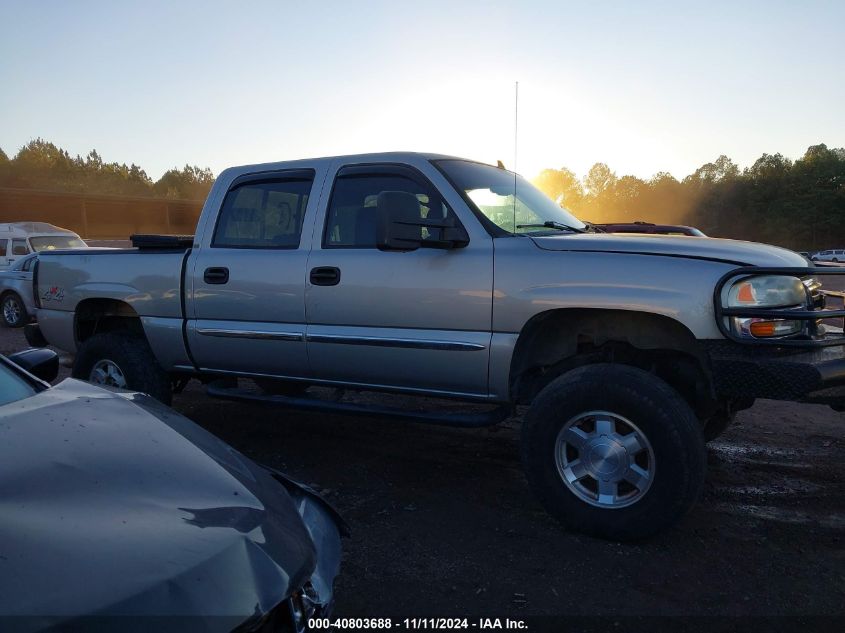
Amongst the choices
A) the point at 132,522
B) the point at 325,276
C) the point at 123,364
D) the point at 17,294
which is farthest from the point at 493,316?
the point at 17,294

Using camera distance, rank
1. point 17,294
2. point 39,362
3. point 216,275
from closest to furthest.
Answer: point 39,362 → point 216,275 → point 17,294

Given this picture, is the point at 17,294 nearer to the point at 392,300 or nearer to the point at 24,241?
the point at 24,241

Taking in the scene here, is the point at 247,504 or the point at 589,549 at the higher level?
the point at 247,504

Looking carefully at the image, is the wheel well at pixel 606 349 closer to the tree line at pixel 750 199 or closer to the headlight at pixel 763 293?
the headlight at pixel 763 293

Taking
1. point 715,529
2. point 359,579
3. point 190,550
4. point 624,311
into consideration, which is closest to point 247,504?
point 190,550

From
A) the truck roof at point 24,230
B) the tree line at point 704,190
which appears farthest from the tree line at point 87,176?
the truck roof at point 24,230

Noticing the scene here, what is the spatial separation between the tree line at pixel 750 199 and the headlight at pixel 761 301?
55496mm

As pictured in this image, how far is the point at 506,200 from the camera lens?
4.32 meters

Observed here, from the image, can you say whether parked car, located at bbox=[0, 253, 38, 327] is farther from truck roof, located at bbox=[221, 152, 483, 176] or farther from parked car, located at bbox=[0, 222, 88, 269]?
truck roof, located at bbox=[221, 152, 483, 176]

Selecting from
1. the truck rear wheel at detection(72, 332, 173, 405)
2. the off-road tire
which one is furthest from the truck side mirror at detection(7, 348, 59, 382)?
the off-road tire

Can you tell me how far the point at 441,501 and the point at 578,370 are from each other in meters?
1.15

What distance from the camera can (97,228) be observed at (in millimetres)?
36531

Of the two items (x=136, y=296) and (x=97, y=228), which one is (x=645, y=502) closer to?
(x=136, y=296)

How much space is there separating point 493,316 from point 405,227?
26.8 inches
